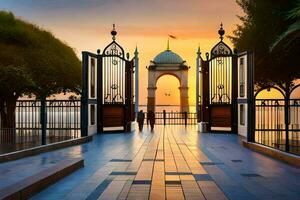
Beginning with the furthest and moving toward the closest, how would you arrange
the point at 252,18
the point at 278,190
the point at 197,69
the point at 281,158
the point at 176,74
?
the point at 176,74 < the point at 197,69 < the point at 252,18 < the point at 281,158 < the point at 278,190

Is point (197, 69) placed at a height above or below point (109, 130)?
above

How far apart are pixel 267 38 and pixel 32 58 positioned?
37.7 feet

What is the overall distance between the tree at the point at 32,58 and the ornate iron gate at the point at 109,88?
149cm

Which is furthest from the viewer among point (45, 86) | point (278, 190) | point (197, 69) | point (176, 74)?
point (176, 74)

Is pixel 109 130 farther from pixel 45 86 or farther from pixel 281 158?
pixel 281 158

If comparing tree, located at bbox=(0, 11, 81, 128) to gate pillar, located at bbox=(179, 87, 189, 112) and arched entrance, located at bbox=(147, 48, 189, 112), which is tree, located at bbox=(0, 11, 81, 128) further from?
gate pillar, located at bbox=(179, 87, 189, 112)

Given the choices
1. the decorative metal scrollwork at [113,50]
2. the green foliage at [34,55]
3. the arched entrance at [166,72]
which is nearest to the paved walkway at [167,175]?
the green foliage at [34,55]

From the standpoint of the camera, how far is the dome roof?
45.4 meters

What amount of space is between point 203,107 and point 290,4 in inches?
405

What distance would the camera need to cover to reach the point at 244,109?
2334 centimetres

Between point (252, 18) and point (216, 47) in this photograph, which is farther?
point (216, 47)

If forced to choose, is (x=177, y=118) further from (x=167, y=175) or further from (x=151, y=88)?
(x=167, y=175)

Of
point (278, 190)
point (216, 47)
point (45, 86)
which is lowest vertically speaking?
point (278, 190)

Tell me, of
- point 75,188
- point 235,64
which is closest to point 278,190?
point 75,188
